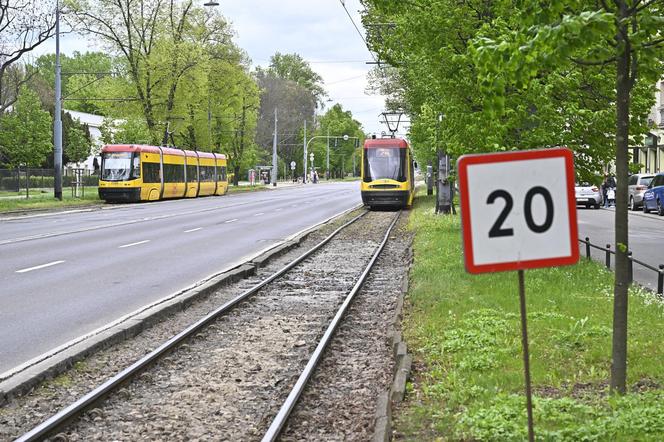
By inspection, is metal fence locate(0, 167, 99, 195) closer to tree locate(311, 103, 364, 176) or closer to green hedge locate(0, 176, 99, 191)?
green hedge locate(0, 176, 99, 191)

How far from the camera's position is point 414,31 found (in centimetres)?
1741

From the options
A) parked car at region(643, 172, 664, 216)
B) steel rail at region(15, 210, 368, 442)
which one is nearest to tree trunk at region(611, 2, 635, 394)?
steel rail at region(15, 210, 368, 442)

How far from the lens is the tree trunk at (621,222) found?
6203 mm

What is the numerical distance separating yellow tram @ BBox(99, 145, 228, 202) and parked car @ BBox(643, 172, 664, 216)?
25.6 meters

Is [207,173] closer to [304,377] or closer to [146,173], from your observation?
[146,173]

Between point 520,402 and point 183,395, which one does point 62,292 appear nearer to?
point 183,395

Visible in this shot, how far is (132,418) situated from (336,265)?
11043mm

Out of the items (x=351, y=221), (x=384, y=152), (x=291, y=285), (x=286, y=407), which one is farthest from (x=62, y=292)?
(x=384, y=152)

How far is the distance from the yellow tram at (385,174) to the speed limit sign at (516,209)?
3573cm

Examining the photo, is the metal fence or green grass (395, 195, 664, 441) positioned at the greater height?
the metal fence

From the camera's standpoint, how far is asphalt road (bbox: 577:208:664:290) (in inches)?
627

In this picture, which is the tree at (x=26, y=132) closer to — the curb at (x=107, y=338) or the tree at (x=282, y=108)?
the tree at (x=282, y=108)

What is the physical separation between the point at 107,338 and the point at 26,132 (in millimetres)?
60294

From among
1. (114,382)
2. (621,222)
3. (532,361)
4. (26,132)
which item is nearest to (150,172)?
(26,132)
